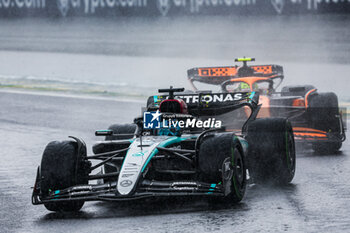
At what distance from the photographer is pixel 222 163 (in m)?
7.16

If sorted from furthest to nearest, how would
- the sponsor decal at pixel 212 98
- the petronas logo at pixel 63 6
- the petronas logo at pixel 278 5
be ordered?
the petronas logo at pixel 63 6
the petronas logo at pixel 278 5
the sponsor decal at pixel 212 98

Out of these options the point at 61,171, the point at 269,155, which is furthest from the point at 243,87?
the point at 61,171

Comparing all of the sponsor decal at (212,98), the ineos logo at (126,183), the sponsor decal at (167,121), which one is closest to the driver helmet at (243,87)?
the sponsor decal at (212,98)

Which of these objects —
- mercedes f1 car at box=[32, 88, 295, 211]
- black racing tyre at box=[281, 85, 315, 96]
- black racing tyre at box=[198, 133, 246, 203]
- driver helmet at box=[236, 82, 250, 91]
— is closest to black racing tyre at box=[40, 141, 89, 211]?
mercedes f1 car at box=[32, 88, 295, 211]

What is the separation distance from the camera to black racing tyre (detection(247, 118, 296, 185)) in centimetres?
888

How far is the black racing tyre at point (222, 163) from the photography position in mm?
7145

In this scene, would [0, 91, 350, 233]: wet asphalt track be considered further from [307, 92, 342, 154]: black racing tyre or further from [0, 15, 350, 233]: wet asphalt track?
[307, 92, 342, 154]: black racing tyre

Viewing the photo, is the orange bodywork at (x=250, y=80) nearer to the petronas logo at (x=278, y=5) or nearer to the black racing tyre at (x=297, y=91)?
the black racing tyre at (x=297, y=91)

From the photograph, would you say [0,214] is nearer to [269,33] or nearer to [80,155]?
[80,155]

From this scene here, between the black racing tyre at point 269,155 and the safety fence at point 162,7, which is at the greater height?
the safety fence at point 162,7

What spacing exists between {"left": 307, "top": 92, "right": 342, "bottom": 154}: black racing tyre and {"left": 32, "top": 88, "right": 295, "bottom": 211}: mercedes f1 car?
2822mm

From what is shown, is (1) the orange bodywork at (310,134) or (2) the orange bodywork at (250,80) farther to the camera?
(2) the orange bodywork at (250,80)

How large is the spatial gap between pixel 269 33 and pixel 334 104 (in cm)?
880

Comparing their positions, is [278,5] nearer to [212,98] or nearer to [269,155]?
[212,98]
